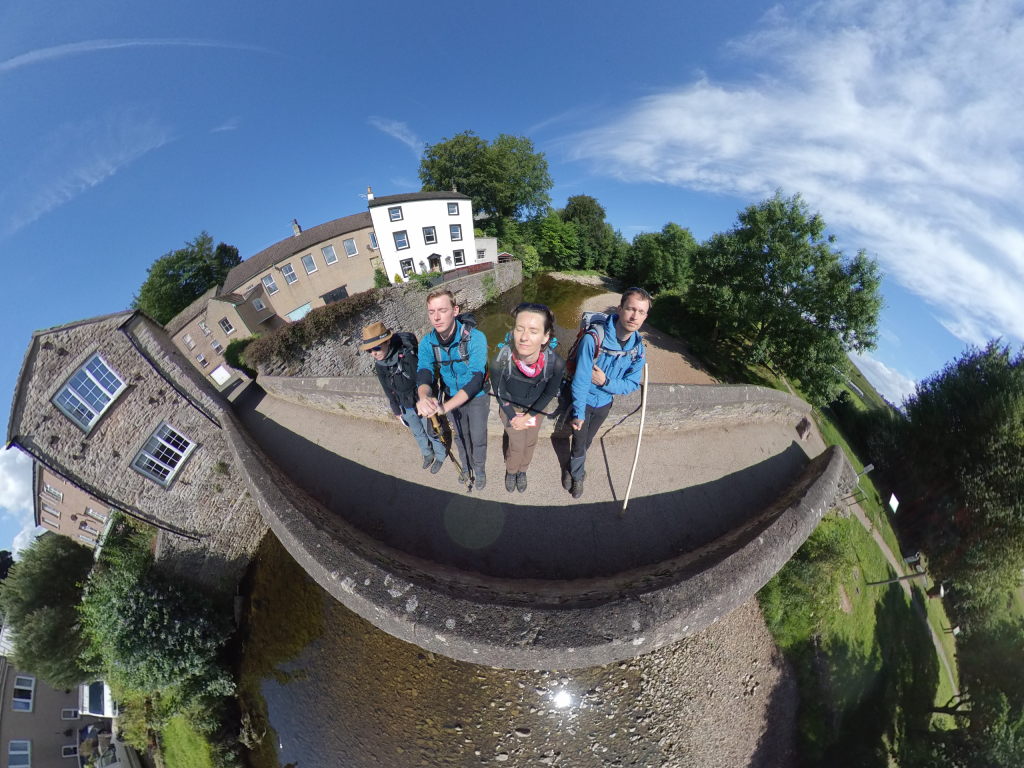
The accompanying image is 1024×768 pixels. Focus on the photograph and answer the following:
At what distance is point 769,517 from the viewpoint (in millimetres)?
6332

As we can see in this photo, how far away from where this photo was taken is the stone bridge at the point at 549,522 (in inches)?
173

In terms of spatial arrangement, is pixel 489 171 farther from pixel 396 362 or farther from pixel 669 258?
pixel 396 362

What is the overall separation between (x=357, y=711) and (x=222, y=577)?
5.12 meters

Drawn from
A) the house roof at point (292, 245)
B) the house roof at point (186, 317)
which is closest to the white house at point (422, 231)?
the house roof at point (292, 245)

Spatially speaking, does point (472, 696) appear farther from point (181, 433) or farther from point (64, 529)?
point (64, 529)

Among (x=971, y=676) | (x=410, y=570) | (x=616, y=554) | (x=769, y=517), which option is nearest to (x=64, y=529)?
(x=410, y=570)

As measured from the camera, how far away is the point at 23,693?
13.8 m

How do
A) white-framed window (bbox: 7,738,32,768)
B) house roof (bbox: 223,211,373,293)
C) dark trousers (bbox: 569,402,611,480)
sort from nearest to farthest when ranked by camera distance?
dark trousers (bbox: 569,402,611,480) → white-framed window (bbox: 7,738,32,768) → house roof (bbox: 223,211,373,293)

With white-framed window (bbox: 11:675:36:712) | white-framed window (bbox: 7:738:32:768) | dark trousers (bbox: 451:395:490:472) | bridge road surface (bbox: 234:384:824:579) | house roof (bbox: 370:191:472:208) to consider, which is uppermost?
house roof (bbox: 370:191:472:208)

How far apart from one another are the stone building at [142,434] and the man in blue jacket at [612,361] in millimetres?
8195

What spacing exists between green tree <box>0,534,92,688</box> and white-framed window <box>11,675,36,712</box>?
7.83 metres

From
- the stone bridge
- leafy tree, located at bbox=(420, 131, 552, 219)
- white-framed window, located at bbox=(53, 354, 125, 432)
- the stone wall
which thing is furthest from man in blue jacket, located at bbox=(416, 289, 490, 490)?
leafy tree, located at bbox=(420, 131, 552, 219)

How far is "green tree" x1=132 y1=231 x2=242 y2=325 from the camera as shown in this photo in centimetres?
2600

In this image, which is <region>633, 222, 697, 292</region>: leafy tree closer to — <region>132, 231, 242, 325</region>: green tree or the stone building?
the stone building
